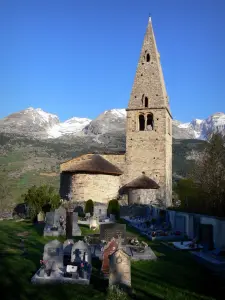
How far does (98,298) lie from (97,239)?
7.14 meters

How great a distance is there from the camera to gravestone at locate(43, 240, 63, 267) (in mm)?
9994

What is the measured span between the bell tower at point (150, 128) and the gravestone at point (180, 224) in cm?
1050

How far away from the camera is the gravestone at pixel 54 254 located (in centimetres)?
999

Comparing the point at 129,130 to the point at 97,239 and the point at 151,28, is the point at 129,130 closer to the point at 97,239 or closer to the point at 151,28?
the point at 151,28

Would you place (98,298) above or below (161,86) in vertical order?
below

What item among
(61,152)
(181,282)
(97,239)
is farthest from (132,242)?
(61,152)

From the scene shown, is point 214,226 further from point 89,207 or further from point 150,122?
point 150,122

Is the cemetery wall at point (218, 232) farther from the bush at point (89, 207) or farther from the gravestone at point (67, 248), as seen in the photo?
the bush at point (89, 207)

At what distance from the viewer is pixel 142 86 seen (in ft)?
106

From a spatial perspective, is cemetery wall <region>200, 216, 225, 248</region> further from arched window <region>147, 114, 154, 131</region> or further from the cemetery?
arched window <region>147, 114, 154, 131</region>

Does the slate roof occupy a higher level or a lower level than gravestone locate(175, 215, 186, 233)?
higher

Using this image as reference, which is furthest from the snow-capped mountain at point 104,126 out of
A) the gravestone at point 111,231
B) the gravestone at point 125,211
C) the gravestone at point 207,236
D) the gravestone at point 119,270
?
the gravestone at point 119,270

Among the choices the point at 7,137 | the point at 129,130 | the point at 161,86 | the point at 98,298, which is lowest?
the point at 98,298

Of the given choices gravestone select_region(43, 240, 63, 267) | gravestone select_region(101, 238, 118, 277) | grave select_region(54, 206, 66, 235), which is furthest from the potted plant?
grave select_region(54, 206, 66, 235)
